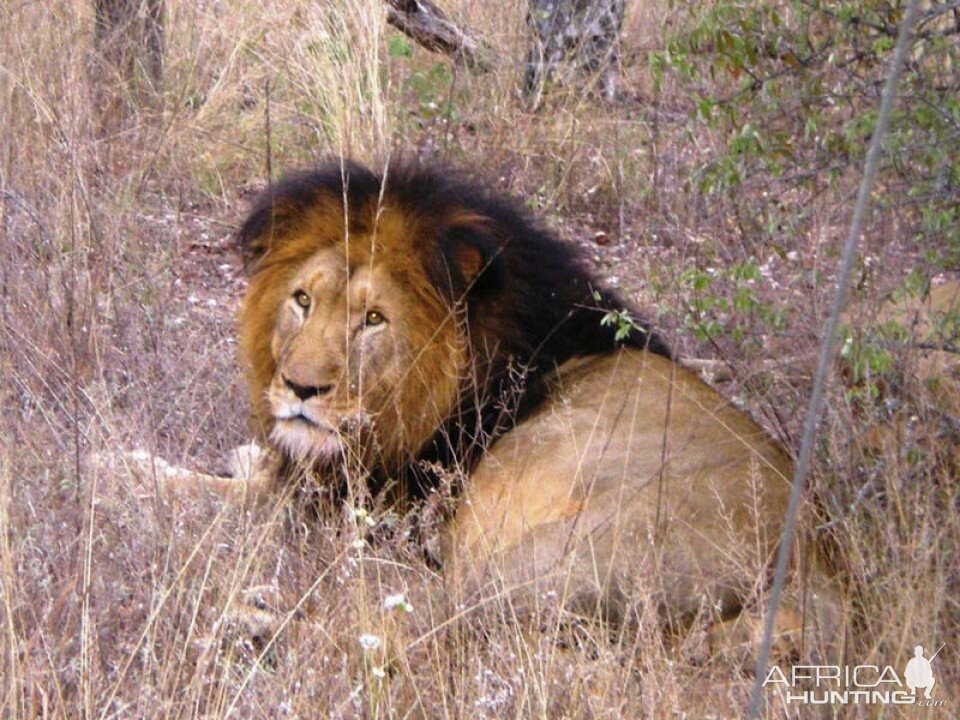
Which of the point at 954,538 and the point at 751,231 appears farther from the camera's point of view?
the point at 751,231

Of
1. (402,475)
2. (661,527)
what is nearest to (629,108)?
(402,475)

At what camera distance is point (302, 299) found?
4.41 metres

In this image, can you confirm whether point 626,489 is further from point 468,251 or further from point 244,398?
point 244,398

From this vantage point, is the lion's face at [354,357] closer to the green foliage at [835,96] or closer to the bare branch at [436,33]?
the green foliage at [835,96]

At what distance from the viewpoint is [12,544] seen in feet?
11.2

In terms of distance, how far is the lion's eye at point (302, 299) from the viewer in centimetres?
439

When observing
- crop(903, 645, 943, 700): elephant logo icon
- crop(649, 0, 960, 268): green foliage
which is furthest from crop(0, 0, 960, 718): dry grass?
crop(649, 0, 960, 268): green foliage

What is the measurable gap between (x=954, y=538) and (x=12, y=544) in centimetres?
223

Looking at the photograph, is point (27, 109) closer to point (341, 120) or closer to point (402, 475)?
point (341, 120)

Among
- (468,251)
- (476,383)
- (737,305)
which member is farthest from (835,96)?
(476,383)

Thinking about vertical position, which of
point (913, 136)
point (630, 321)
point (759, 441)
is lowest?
point (759, 441)

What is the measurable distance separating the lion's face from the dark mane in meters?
0.08

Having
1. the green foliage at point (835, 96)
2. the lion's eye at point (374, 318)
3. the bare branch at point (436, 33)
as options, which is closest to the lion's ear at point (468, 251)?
the lion's eye at point (374, 318)

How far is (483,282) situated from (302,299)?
560 mm
